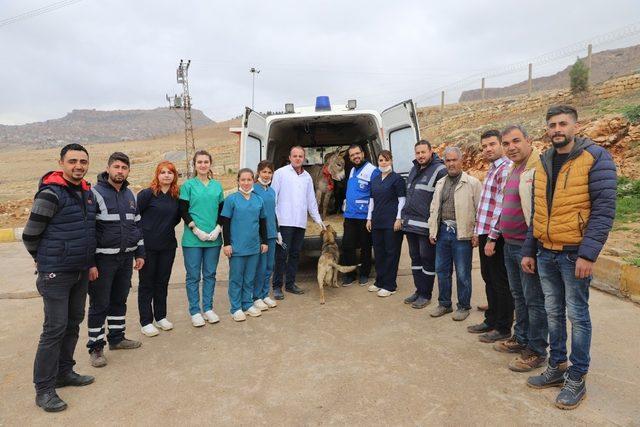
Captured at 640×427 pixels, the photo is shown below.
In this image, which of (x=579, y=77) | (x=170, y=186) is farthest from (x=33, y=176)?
(x=579, y=77)

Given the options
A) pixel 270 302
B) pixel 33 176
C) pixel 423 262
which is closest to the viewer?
pixel 423 262

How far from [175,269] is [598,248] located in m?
5.56

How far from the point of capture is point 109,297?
3359 millimetres

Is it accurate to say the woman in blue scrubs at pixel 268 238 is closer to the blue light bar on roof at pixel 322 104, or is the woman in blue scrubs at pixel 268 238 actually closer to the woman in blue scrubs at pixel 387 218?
the woman in blue scrubs at pixel 387 218

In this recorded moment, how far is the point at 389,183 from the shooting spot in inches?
187

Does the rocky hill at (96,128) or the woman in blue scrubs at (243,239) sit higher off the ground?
the rocky hill at (96,128)

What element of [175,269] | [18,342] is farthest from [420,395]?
[175,269]

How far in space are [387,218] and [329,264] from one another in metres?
0.89

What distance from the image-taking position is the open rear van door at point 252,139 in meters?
4.86

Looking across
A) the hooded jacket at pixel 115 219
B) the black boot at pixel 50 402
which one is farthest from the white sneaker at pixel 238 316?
the black boot at pixel 50 402

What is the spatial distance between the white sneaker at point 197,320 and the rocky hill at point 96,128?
104420 mm

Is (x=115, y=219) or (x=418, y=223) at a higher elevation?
(x=115, y=219)

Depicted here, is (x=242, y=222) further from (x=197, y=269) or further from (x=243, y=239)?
(x=197, y=269)

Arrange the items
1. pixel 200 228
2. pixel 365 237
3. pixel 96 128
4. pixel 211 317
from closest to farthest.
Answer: pixel 200 228
pixel 211 317
pixel 365 237
pixel 96 128
